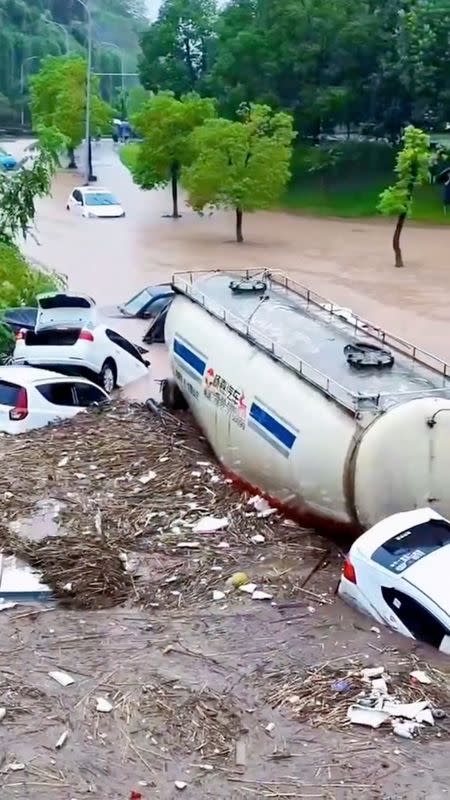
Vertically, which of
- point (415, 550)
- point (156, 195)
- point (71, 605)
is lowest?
point (156, 195)

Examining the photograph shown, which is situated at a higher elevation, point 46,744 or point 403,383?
point 403,383

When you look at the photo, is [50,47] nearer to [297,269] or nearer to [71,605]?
[297,269]

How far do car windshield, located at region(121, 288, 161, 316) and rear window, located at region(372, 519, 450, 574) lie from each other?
686 inches

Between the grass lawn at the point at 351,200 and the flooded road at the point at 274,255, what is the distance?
152cm

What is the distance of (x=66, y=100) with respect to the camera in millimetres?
63750

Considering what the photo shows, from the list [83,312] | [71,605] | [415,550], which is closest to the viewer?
[415,550]

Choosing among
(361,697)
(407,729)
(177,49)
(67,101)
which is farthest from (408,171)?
(177,49)

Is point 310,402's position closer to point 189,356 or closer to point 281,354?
point 281,354

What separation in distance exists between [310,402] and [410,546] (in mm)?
2516

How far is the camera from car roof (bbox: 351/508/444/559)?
9984 mm

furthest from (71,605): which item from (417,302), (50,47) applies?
(50,47)

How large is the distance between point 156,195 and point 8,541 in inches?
1866

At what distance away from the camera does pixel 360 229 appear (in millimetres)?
45812

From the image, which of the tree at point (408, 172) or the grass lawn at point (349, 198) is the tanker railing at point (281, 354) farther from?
the grass lawn at point (349, 198)
